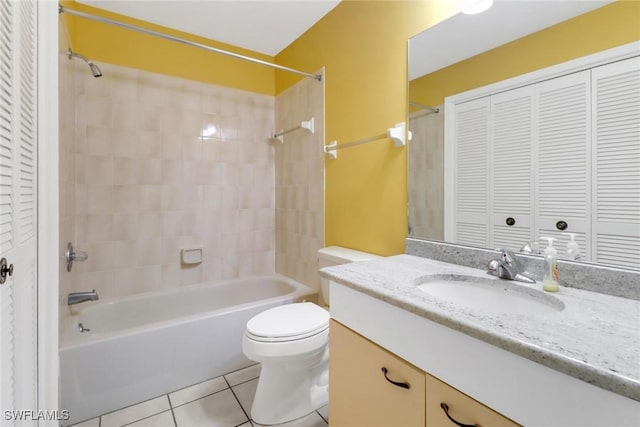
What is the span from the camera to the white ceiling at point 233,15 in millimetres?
1915

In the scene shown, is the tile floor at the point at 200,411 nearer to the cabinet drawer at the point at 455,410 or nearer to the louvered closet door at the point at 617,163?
the cabinet drawer at the point at 455,410

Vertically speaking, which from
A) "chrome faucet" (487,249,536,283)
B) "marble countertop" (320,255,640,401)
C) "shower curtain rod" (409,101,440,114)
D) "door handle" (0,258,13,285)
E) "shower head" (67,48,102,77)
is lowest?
"marble countertop" (320,255,640,401)

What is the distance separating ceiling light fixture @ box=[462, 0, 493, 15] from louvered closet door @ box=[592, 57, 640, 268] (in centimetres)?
50

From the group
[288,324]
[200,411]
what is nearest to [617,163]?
[288,324]

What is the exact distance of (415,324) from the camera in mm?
766

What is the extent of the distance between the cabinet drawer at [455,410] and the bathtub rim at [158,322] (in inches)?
54.7

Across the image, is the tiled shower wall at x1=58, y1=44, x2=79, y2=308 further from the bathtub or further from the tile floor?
the tile floor

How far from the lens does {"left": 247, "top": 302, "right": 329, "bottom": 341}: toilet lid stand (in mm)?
1317

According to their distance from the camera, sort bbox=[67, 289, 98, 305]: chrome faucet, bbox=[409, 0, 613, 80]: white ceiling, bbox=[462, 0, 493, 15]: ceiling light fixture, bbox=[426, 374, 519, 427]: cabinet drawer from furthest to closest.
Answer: bbox=[67, 289, 98, 305]: chrome faucet → bbox=[462, 0, 493, 15]: ceiling light fixture → bbox=[409, 0, 613, 80]: white ceiling → bbox=[426, 374, 519, 427]: cabinet drawer

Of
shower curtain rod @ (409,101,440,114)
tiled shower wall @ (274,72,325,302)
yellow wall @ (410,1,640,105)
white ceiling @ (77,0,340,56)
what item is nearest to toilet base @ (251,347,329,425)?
tiled shower wall @ (274,72,325,302)

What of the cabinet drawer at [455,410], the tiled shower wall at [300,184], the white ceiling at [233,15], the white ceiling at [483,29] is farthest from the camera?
the tiled shower wall at [300,184]

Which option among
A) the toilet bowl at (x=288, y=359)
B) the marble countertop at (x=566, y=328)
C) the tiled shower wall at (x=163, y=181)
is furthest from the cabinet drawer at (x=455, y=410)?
the tiled shower wall at (x=163, y=181)

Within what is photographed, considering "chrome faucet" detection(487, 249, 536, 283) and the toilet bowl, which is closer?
"chrome faucet" detection(487, 249, 536, 283)

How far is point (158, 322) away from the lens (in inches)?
67.9
